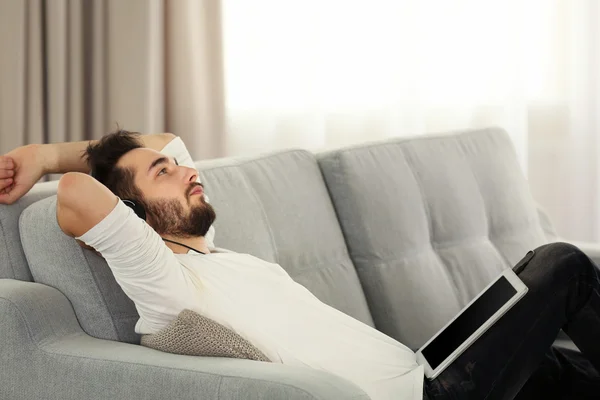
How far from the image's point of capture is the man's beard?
5.22 ft

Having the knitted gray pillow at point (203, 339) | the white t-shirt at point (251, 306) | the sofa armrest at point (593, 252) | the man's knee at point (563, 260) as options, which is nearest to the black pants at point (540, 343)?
the man's knee at point (563, 260)

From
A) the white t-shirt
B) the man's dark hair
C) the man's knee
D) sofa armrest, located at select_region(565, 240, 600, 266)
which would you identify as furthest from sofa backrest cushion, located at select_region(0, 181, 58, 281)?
sofa armrest, located at select_region(565, 240, 600, 266)

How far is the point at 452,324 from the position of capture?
1.87 meters

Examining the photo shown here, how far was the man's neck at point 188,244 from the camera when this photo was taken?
1602 mm

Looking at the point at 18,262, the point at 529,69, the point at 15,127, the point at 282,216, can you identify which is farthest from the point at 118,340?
the point at 529,69

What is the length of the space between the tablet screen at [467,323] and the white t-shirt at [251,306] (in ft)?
0.15

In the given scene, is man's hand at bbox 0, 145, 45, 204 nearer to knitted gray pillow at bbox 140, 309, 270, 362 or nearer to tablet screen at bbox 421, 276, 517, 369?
knitted gray pillow at bbox 140, 309, 270, 362

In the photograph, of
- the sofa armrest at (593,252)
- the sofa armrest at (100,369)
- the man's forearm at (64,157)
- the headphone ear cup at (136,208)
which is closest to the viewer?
the sofa armrest at (100,369)

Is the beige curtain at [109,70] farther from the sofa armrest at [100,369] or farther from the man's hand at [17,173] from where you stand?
the sofa armrest at [100,369]

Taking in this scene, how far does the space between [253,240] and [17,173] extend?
506 mm

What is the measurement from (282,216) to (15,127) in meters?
1.54

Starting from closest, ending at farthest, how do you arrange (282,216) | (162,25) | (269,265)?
(269,265), (282,216), (162,25)

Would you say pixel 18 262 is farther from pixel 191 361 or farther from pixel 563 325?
pixel 563 325

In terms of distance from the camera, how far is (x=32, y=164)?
64.7 inches
